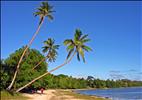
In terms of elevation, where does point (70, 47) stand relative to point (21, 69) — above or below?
above

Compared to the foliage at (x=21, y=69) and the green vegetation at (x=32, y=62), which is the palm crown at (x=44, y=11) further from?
the foliage at (x=21, y=69)

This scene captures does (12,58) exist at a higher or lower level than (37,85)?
higher

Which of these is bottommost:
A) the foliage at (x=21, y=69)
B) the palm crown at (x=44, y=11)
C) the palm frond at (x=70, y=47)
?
the foliage at (x=21, y=69)

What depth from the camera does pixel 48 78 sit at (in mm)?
80875

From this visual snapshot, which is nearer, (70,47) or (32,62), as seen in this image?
(70,47)

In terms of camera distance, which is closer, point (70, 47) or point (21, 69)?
point (70, 47)

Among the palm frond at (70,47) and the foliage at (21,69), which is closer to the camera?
the palm frond at (70,47)

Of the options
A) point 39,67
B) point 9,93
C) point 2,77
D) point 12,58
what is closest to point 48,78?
point 39,67

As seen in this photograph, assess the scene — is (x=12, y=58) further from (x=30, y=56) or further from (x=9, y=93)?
(x=9, y=93)

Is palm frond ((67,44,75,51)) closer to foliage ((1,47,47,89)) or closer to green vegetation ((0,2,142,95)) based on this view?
green vegetation ((0,2,142,95))

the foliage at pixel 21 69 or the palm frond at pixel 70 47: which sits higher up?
the palm frond at pixel 70 47

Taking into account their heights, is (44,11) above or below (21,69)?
above

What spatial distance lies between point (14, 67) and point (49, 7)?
15003 millimetres

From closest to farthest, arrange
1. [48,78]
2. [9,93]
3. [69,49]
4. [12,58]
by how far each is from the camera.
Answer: [9,93], [69,49], [12,58], [48,78]
